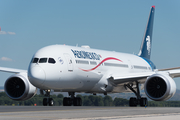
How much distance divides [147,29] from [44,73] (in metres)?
21.7

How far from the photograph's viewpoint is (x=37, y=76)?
20.8m

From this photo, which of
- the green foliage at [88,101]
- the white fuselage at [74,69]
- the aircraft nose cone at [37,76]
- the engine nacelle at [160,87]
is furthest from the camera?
the green foliage at [88,101]

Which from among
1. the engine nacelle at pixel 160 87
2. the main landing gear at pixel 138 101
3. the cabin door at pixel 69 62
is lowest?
the main landing gear at pixel 138 101

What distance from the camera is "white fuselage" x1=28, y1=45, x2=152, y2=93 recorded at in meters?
21.5

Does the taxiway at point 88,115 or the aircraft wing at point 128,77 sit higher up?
the aircraft wing at point 128,77

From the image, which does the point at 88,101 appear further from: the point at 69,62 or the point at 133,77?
the point at 69,62

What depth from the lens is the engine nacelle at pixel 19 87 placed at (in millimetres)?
24578

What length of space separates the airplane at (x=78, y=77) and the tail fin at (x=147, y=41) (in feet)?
27.4

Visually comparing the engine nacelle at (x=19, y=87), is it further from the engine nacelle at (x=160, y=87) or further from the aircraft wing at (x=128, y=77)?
the engine nacelle at (x=160, y=87)

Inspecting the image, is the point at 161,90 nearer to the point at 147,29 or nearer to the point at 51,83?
the point at 51,83

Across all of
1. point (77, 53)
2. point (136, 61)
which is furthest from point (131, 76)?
point (136, 61)

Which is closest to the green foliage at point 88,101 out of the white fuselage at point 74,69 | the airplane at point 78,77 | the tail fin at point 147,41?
the airplane at point 78,77

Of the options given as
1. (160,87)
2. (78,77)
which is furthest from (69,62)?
(160,87)

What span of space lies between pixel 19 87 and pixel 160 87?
404 inches
